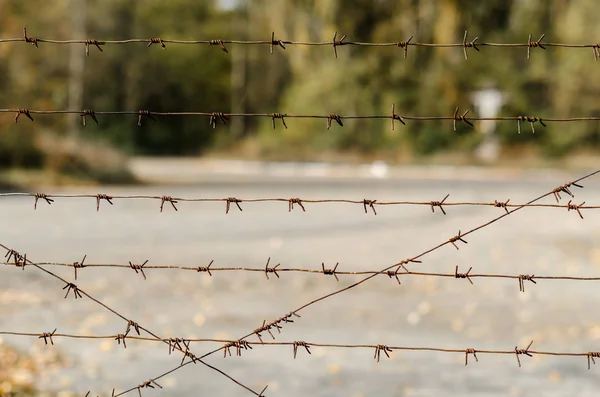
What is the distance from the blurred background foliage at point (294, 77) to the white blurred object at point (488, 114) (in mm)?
515

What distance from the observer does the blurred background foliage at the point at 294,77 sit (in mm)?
26922

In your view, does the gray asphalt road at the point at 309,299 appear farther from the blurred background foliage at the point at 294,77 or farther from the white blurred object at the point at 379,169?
the white blurred object at the point at 379,169

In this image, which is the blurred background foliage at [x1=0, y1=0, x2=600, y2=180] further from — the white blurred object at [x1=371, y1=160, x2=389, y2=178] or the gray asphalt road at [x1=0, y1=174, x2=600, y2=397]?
the gray asphalt road at [x1=0, y1=174, x2=600, y2=397]

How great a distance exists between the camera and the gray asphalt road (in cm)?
644

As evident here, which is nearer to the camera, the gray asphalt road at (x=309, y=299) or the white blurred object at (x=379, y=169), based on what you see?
the gray asphalt road at (x=309, y=299)

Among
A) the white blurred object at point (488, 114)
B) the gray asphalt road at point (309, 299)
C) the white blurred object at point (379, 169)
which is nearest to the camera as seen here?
the gray asphalt road at point (309, 299)

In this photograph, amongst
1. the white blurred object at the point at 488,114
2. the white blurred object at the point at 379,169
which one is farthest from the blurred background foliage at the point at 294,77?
the white blurred object at the point at 379,169

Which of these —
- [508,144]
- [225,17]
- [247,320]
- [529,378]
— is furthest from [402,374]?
[225,17]

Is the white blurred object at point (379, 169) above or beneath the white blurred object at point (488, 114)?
beneath

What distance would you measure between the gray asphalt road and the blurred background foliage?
27.4 ft

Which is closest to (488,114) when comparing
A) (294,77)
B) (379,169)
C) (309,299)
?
(379,169)

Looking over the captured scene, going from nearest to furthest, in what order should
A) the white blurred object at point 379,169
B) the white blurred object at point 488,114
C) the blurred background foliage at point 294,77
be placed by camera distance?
the blurred background foliage at point 294,77 → the white blurred object at point 379,169 → the white blurred object at point 488,114

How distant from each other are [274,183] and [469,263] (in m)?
17.1

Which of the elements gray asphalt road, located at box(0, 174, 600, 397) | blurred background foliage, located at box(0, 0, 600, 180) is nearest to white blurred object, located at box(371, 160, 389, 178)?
blurred background foliage, located at box(0, 0, 600, 180)
